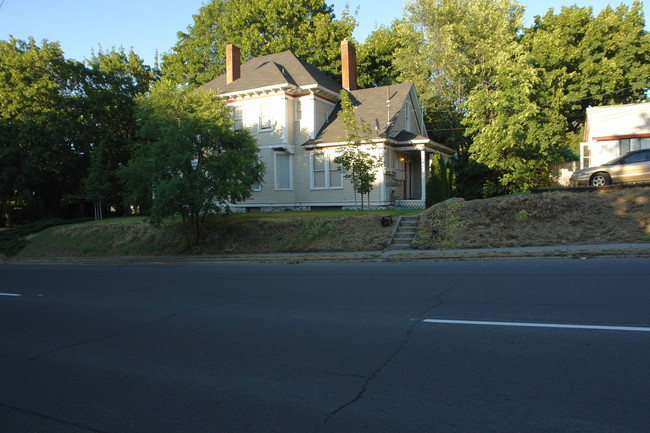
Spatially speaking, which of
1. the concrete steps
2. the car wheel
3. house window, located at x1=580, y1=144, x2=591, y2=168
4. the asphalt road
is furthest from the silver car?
the asphalt road

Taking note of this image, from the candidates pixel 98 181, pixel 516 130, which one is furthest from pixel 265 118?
pixel 516 130

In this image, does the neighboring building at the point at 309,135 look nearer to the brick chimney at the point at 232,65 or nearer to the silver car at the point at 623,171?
the brick chimney at the point at 232,65

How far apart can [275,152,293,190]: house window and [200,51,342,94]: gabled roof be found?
411 cm

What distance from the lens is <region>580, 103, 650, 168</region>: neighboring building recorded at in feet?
86.2

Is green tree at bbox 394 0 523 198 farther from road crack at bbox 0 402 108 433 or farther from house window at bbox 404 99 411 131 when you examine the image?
road crack at bbox 0 402 108 433

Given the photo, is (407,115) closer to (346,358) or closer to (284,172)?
(284,172)

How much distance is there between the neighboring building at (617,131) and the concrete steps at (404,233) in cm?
1525

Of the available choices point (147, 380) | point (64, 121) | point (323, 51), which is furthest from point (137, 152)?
point (323, 51)

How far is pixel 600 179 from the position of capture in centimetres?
1930

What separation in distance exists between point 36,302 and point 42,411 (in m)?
6.77

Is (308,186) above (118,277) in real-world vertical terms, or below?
above

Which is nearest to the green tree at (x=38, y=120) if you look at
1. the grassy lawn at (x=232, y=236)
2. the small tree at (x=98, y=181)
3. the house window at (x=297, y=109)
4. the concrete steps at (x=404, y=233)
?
the small tree at (x=98, y=181)

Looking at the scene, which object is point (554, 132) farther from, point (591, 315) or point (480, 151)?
point (591, 315)

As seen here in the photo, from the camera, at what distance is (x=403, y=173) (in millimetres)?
27938
